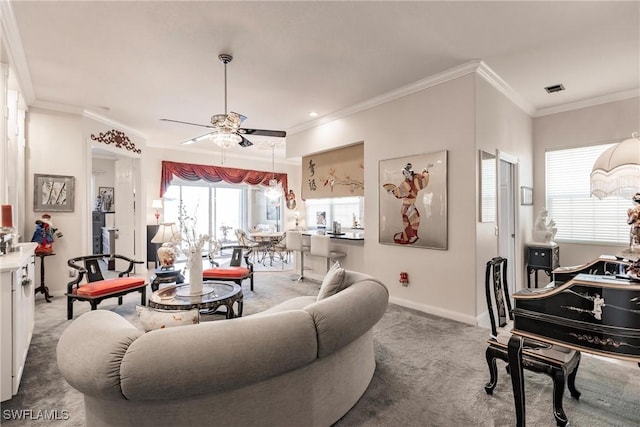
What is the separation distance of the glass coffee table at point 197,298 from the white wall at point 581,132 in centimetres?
510

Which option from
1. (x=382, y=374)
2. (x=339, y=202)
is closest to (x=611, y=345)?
(x=382, y=374)

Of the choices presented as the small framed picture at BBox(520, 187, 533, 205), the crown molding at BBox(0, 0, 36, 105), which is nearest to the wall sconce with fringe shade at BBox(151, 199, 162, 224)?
the crown molding at BBox(0, 0, 36, 105)

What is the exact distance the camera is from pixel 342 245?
17.7ft

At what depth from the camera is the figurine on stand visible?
4492mm

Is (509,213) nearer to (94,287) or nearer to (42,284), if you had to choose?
(94,287)

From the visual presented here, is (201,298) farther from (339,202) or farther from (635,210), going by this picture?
(339,202)

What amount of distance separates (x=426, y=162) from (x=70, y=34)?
396 centimetres

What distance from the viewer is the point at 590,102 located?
468 centimetres

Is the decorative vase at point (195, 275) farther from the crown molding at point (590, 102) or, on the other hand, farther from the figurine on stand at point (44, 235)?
the crown molding at point (590, 102)

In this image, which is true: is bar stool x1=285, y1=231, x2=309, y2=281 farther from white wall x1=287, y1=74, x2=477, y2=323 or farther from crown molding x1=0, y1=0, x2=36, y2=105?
crown molding x1=0, y1=0, x2=36, y2=105

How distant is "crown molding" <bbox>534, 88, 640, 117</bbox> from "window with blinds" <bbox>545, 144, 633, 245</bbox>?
0.63 m

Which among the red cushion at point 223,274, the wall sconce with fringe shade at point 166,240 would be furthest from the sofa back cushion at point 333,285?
the wall sconce with fringe shade at point 166,240

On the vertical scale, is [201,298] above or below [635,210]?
below

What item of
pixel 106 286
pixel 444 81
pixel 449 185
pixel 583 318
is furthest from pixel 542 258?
pixel 106 286
